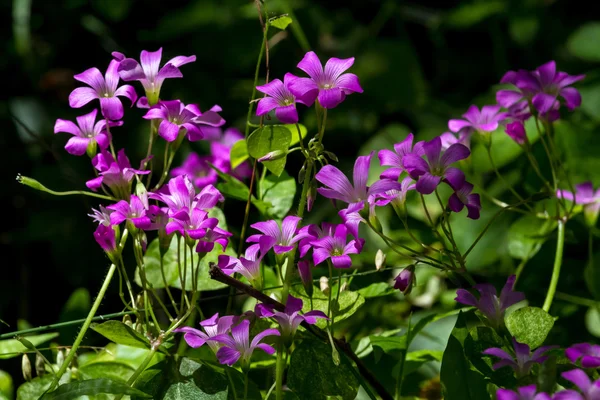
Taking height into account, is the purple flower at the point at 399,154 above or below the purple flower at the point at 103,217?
above

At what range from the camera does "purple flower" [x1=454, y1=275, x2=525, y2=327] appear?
1.95 feet

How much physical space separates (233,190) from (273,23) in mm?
177

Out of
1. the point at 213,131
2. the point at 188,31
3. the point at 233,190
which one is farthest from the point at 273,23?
the point at 188,31

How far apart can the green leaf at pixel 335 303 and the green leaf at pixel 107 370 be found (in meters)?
0.19

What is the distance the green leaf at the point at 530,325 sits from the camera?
0.59 m

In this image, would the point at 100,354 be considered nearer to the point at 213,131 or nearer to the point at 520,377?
the point at 213,131

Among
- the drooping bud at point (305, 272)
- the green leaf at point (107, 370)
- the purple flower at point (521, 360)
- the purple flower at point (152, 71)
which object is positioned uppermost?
the purple flower at point (152, 71)

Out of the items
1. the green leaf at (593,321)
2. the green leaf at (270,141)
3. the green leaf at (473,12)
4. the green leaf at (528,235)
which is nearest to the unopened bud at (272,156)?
the green leaf at (270,141)

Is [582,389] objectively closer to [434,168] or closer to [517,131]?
[434,168]

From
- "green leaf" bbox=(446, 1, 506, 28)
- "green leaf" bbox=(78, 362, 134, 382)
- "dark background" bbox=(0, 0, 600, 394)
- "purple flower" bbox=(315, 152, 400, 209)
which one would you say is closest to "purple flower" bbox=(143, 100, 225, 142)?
"purple flower" bbox=(315, 152, 400, 209)

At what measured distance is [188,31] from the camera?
6.00ft

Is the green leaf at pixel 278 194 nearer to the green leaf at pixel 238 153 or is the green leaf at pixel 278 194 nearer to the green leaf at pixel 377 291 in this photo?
the green leaf at pixel 238 153

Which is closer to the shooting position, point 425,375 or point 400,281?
point 400,281

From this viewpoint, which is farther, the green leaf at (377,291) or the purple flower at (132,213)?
the green leaf at (377,291)
